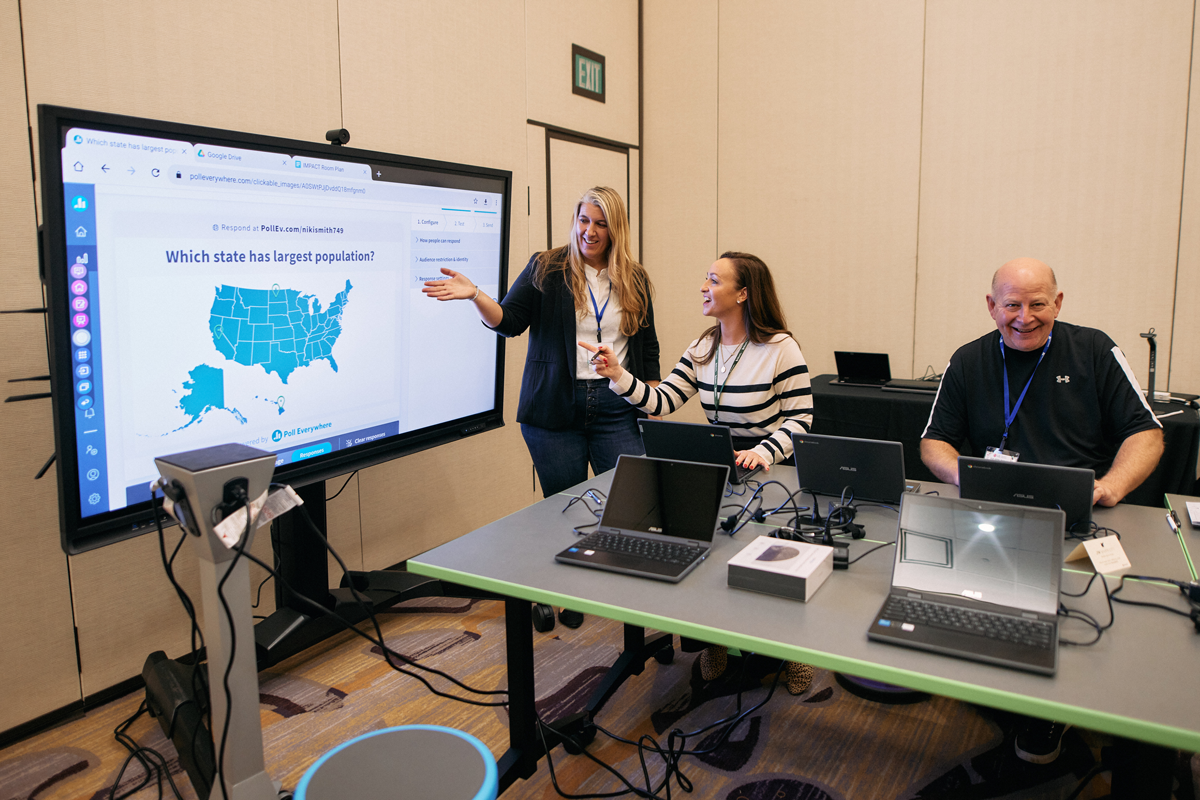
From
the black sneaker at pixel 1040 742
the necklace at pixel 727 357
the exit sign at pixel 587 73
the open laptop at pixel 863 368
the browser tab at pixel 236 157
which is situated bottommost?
the black sneaker at pixel 1040 742

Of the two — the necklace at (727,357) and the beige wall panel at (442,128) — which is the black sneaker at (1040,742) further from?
the beige wall panel at (442,128)

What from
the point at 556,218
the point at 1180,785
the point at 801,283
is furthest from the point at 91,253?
the point at 801,283

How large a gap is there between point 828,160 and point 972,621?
354 cm

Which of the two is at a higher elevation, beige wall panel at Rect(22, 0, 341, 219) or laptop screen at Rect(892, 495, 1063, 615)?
beige wall panel at Rect(22, 0, 341, 219)

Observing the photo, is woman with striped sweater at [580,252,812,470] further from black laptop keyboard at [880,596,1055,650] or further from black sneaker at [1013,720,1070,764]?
black laptop keyboard at [880,596,1055,650]

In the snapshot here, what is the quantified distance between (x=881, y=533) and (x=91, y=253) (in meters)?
1.97

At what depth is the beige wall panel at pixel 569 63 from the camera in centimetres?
400

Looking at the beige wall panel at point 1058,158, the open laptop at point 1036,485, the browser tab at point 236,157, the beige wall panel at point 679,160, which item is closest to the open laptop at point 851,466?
the open laptop at point 1036,485

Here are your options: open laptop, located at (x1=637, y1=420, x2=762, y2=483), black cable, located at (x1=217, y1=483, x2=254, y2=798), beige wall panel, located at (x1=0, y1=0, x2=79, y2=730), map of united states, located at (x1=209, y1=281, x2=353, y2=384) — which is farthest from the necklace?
beige wall panel, located at (x1=0, y1=0, x2=79, y2=730)

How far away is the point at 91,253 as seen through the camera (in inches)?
70.0

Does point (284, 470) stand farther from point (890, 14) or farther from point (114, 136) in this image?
point (890, 14)

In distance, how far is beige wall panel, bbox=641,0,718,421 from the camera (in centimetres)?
473

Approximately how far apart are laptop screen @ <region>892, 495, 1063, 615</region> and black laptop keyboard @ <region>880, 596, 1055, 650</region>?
0.05 m

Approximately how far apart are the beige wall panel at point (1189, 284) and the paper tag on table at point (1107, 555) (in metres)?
2.59
